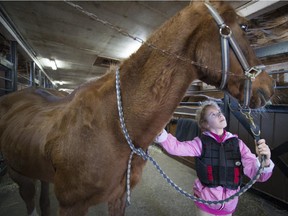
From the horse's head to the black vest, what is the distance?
0.57 metres

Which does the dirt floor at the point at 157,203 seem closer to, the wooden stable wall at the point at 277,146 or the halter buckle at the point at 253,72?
the wooden stable wall at the point at 277,146

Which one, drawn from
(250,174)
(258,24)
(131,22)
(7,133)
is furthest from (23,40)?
(250,174)

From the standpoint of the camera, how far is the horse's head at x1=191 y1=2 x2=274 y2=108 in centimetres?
83

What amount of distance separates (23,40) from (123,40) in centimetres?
218

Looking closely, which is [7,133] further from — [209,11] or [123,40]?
[123,40]

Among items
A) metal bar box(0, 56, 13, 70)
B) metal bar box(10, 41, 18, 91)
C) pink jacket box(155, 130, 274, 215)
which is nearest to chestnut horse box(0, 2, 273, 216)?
pink jacket box(155, 130, 274, 215)

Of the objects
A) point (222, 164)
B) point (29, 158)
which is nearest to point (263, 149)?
point (222, 164)

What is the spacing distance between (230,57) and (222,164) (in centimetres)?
80

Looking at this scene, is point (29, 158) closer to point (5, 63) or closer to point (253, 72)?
point (253, 72)

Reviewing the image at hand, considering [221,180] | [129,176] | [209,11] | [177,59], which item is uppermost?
[209,11]

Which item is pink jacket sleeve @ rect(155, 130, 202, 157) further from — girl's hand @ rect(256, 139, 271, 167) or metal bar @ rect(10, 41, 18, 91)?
metal bar @ rect(10, 41, 18, 91)

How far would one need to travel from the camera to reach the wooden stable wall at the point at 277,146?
2271 millimetres

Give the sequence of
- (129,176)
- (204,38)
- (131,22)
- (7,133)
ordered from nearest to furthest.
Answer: (204,38) < (129,176) < (7,133) < (131,22)

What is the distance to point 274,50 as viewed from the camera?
7.22 feet
